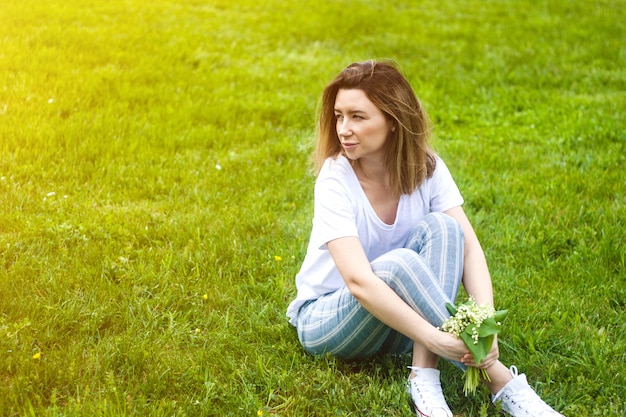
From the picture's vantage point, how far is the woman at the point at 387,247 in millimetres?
2846

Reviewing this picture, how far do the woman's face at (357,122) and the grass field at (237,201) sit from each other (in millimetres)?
1026

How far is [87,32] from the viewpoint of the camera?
7.96m

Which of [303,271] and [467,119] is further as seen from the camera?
[467,119]

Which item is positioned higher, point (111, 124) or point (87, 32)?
point (87, 32)

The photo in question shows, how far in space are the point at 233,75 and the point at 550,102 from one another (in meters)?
3.33

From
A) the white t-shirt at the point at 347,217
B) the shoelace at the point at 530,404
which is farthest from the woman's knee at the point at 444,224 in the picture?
the shoelace at the point at 530,404

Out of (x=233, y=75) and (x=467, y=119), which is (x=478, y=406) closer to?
(x=467, y=119)

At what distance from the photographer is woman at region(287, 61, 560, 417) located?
285 cm

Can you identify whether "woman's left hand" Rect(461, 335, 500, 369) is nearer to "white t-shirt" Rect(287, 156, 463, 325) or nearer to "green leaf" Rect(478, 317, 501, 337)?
"green leaf" Rect(478, 317, 501, 337)

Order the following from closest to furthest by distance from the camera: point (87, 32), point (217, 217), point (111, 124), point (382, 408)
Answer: point (382, 408) < point (217, 217) < point (111, 124) < point (87, 32)

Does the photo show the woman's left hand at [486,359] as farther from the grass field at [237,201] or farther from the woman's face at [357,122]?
the woman's face at [357,122]

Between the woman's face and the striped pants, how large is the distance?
446mm

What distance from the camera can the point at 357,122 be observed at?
124 inches

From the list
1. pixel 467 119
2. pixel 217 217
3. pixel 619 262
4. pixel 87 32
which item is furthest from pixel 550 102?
pixel 87 32
